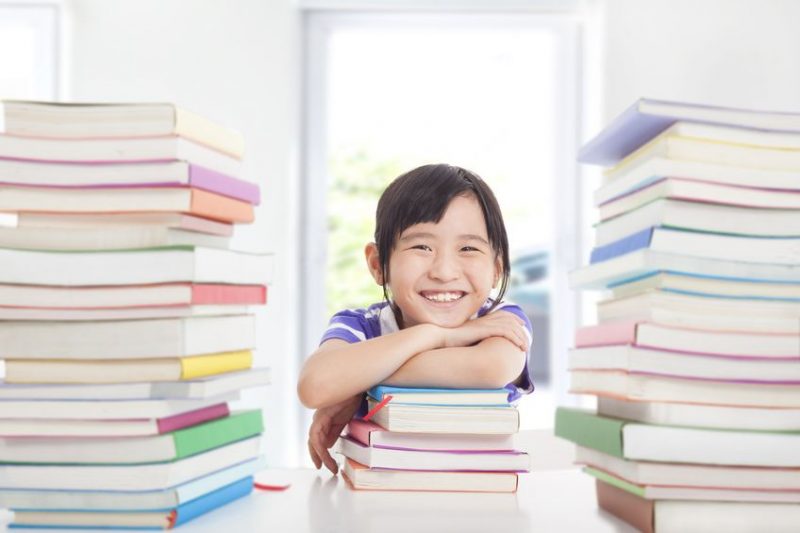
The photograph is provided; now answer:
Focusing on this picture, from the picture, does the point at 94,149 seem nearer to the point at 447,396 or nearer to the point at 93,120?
the point at 93,120

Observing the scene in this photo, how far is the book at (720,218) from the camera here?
0.86m

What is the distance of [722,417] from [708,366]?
0.05 metres

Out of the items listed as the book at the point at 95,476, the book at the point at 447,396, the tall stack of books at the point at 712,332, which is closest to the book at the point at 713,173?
the tall stack of books at the point at 712,332

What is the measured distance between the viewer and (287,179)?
3.38 metres

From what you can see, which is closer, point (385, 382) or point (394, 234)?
point (385, 382)

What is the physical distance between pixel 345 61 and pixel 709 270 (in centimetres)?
302

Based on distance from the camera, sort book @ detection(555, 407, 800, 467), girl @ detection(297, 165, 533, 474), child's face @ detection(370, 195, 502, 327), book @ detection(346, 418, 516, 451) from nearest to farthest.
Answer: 1. book @ detection(555, 407, 800, 467)
2. book @ detection(346, 418, 516, 451)
3. girl @ detection(297, 165, 533, 474)
4. child's face @ detection(370, 195, 502, 327)

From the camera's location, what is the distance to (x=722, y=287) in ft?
2.84

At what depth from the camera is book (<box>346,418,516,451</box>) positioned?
95 centimetres

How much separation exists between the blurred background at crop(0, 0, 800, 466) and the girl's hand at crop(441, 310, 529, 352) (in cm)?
227

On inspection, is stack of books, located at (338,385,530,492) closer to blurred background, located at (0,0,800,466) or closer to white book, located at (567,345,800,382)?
white book, located at (567,345,800,382)

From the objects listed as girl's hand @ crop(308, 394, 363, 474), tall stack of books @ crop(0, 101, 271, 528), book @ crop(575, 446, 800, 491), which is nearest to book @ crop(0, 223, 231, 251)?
tall stack of books @ crop(0, 101, 271, 528)

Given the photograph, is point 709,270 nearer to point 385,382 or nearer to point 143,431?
point 385,382

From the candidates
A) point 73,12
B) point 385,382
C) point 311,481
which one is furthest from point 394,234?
point 73,12
